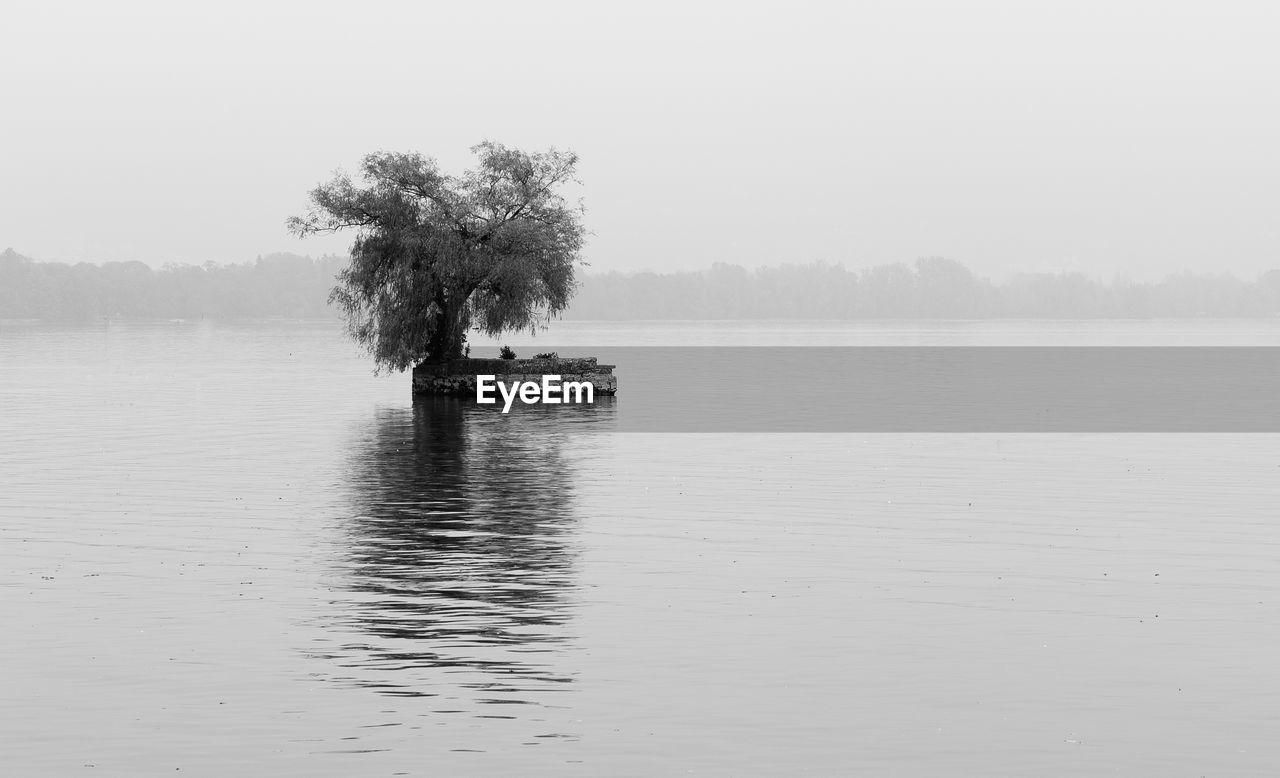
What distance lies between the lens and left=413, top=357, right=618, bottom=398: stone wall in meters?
83.2

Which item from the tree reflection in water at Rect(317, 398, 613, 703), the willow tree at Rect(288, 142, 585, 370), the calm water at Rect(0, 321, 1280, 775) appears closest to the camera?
the calm water at Rect(0, 321, 1280, 775)

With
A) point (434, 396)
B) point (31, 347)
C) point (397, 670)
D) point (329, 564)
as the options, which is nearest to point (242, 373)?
point (434, 396)

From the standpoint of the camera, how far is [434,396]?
8444cm

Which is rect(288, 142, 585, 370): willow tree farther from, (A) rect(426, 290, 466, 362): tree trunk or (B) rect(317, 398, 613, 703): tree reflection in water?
(B) rect(317, 398, 613, 703): tree reflection in water

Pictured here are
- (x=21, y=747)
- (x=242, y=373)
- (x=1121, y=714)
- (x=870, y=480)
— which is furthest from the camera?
(x=242, y=373)

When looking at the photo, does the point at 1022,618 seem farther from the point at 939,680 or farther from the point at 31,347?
the point at 31,347

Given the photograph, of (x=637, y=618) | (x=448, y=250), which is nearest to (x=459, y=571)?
(x=637, y=618)

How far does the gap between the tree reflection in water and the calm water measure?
0.09m

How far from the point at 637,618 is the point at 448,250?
202ft

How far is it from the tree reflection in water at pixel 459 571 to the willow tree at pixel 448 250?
31.7 metres

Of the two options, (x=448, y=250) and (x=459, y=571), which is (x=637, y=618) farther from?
(x=448, y=250)

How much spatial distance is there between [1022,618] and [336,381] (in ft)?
301

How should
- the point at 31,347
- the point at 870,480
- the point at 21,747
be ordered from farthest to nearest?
1. the point at 31,347
2. the point at 870,480
3. the point at 21,747

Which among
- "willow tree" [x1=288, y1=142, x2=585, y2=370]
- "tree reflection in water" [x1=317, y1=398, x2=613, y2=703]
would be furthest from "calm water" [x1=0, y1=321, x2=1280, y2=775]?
"willow tree" [x1=288, y1=142, x2=585, y2=370]
